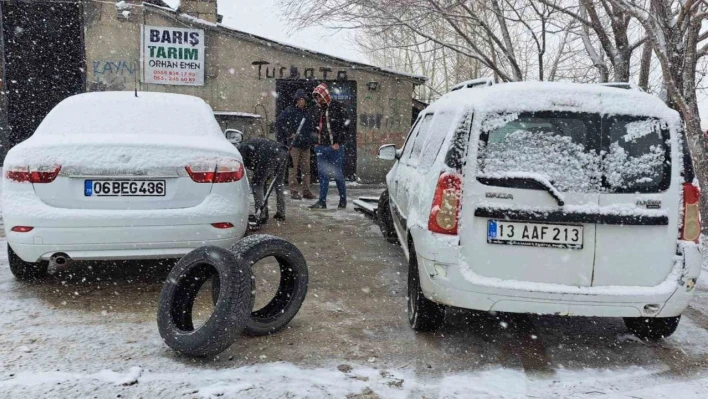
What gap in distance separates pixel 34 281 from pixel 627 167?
443cm

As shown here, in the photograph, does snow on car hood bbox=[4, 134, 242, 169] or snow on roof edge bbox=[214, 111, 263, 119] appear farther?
snow on roof edge bbox=[214, 111, 263, 119]

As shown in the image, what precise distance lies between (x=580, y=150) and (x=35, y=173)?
351cm

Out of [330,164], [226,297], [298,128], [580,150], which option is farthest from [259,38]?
[580,150]

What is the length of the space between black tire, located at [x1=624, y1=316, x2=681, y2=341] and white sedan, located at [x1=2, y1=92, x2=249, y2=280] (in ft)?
9.39

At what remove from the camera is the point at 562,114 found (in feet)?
10.8

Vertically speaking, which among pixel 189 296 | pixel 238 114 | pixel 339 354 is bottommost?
pixel 339 354

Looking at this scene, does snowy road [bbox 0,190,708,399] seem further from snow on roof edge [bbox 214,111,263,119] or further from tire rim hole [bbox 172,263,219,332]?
snow on roof edge [bbox 214,111,263,119]

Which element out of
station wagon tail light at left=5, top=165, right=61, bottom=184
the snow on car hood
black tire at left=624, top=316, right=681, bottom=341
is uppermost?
the snow on car hood

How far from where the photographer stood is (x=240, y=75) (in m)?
13.0

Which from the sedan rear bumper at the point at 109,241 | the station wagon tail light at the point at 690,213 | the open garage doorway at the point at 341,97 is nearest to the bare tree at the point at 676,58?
the station wagon tail light at the point at 690,213

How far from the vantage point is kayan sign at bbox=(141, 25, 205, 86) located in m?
12.7

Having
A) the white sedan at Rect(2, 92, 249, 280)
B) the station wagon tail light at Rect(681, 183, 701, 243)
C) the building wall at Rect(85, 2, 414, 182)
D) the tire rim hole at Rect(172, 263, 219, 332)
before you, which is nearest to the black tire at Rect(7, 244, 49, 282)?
the white sedan at Rect(2, 92, 249, 280)

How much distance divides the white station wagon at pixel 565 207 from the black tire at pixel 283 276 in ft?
3.07

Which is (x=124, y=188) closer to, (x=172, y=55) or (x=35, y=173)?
(x=35, y=173)
